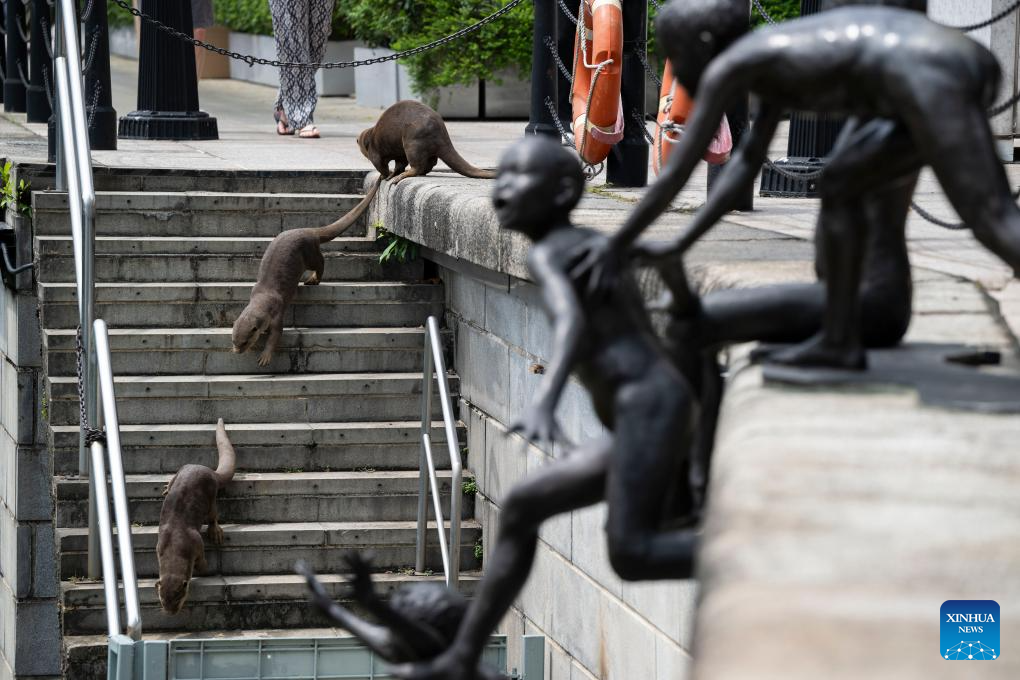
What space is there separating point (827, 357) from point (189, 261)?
5.74 metres

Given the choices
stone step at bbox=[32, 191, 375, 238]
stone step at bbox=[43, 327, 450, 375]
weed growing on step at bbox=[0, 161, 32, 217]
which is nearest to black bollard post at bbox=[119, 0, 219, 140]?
weed growing on step at bbox=[0, 161, 32, 217]

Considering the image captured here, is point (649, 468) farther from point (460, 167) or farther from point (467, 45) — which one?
point (467, 45)

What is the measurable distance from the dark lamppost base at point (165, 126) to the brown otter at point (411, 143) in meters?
2.77

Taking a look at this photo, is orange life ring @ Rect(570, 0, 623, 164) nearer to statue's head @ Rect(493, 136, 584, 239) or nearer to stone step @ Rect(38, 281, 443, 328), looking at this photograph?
stone step @ Rect(38, 281, 443, 328)

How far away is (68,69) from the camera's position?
7785 mm

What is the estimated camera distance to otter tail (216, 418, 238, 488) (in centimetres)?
753

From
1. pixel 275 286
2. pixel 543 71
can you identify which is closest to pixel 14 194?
pixel 275 286

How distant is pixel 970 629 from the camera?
2.18 m

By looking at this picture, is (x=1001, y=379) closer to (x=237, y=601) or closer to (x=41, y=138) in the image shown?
(x=237, y=601)

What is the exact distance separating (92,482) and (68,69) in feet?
6.44

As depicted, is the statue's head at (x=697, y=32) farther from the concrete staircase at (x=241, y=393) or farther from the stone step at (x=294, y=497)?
the stone step at (x=294, y=497)

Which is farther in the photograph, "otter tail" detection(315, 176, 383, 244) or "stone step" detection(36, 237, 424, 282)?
"otter tail" detection(315, 176, 383, 244)

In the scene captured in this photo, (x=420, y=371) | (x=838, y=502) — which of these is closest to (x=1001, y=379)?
(x=838, y=502)

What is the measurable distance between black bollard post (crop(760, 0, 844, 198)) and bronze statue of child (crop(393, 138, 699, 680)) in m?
4.81
